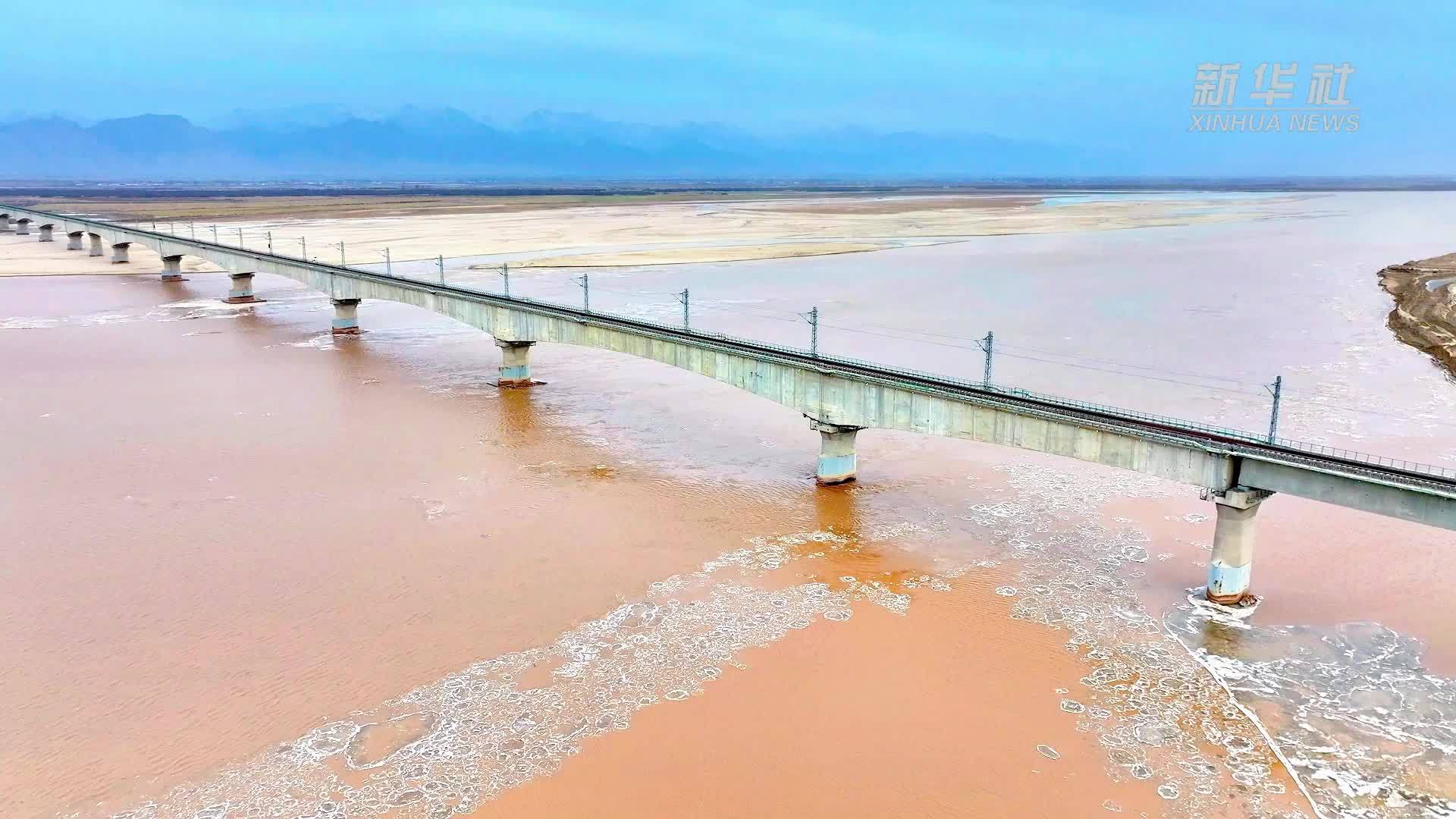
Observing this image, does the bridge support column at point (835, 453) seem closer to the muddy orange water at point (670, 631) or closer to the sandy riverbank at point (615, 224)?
the muddy orange water at point (670, 631)

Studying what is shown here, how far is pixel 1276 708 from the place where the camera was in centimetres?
1750

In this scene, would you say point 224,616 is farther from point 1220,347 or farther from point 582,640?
point 1220,347

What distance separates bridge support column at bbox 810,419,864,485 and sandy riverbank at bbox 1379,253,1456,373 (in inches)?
1313

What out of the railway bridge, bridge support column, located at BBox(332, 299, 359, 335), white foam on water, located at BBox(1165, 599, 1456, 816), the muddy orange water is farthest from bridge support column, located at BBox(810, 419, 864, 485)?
bridge support column, located at BBox(332, 299, 359, 335)

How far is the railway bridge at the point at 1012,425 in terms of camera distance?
2005 cm

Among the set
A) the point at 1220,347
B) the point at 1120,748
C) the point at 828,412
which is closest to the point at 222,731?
the point at 1120,748

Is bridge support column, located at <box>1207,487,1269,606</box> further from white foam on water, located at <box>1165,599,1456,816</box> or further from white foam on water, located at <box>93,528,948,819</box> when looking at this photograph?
white foam on water, located at <box>93,528,948,819</box>

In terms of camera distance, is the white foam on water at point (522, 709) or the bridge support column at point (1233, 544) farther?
the bridge support column at point (1233, 544)

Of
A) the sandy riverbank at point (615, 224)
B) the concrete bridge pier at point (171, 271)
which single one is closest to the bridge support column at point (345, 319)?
the sandy riverbank at point (615, 224)

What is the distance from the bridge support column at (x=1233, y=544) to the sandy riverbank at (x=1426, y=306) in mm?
32875

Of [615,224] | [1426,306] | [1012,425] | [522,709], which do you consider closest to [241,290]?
[1012,425]

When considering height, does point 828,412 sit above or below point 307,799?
above

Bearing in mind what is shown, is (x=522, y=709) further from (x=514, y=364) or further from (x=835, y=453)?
(x=514, y=364)

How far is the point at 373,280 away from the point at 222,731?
3940cm
